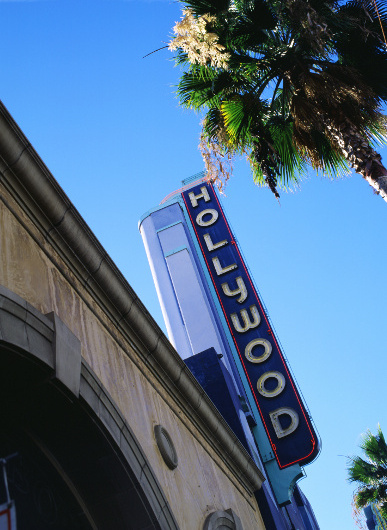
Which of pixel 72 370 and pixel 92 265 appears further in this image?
pixel 92 265

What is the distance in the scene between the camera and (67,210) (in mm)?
6656

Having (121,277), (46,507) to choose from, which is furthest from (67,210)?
(46,507)

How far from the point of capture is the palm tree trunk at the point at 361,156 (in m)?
8.02

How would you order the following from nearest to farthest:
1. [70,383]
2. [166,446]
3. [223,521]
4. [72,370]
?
[70,383], [72,370], [166,446], [223,521]

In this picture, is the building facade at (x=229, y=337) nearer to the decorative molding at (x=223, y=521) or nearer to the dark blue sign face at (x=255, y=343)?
the dark blue sign face at (x=255, y=343)

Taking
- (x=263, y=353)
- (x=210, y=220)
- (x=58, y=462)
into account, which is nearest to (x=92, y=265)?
(x=58, y=462)

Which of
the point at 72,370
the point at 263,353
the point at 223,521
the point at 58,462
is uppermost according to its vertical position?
the point at 263,353

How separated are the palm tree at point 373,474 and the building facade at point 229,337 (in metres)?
2.37

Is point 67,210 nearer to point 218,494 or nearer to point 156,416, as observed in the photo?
point 156,416

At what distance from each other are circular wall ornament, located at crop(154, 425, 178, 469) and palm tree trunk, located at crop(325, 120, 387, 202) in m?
4.27

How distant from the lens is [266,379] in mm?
16719

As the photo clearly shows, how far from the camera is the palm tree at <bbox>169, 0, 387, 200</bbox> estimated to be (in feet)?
28.6

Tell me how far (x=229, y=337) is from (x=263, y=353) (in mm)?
1437

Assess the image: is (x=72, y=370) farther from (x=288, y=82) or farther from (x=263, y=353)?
(x=263, y=353)
